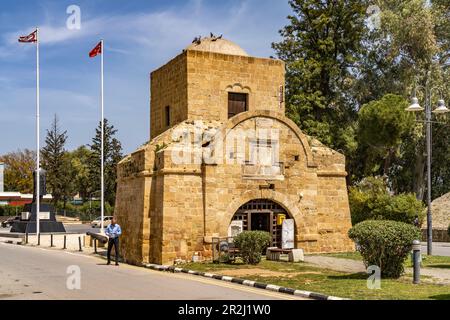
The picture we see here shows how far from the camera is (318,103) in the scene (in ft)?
134

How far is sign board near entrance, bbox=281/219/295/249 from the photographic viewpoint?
22.2 m

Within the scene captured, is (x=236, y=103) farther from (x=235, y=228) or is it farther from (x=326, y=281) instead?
(x=326, y=281)

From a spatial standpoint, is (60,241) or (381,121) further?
(381,121)

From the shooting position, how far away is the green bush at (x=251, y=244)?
18891 millimetres

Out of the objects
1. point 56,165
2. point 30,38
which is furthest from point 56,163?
point 30,38

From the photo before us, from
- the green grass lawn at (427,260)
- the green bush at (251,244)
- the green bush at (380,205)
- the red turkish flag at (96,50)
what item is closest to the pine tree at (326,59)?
the green bush at (380,205)

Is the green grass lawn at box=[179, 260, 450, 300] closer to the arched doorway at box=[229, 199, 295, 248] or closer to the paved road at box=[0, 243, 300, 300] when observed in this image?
the paved road at box=[0, 243, 300, 300]

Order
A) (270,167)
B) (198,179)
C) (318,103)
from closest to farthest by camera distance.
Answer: (198,179)
(270,167)
(318,103)

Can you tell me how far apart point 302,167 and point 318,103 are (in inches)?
732

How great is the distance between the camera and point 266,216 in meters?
22.5

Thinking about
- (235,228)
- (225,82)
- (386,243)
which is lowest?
(235,228)

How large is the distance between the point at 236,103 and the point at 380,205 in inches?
519
